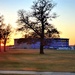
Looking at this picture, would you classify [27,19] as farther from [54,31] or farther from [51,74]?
[51,74]

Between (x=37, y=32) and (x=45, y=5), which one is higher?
(x=45, y=5)

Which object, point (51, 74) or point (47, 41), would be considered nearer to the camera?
point (51, 74)

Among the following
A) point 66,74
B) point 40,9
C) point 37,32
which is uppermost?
point 40,9

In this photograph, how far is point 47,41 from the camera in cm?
6341

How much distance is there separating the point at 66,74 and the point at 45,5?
51079mm

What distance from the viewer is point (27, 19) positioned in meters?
65.4

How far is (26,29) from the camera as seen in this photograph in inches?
2566

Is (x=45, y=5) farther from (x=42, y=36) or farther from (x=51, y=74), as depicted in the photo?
(x=51, y=74)

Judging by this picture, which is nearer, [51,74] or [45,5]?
[51,74]

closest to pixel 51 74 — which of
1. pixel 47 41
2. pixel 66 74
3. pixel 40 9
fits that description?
pixel 66 74

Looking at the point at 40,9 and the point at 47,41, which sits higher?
the point at 40,9

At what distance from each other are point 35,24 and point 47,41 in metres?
5.14

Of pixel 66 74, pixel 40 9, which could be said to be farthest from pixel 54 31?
pixel 66 74

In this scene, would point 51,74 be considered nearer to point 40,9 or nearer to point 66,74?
point 66,74
